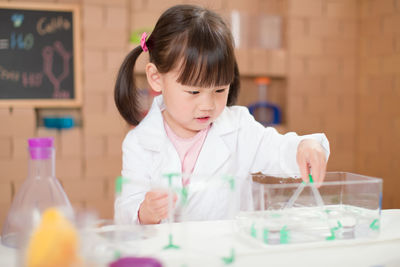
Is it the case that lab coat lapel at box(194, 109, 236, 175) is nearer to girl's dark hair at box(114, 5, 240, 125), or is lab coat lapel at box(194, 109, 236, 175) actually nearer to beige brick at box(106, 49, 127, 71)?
girl's dark hair at box(114, 5, 240, 125)

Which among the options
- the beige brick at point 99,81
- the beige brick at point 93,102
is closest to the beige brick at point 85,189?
the beige brick at point 93,102

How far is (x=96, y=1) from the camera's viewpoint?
2152 mm

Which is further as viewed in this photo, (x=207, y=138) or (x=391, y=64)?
(x=391, y=64)

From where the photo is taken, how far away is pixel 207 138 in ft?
3.56

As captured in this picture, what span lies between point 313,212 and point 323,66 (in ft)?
6.47

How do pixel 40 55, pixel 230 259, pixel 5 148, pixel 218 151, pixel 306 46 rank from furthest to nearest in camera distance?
pixel 306 46
pixel 40 55
pixel 5 148
pixel 218 151
pixel 230 259

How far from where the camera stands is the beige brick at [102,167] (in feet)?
7.14

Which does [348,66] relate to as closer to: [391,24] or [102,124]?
[391,24]

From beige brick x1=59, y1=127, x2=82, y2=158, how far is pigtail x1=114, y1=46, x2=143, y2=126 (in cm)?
111

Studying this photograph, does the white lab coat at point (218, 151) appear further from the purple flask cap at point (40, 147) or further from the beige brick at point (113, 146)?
the beige brick at point (113, 146)

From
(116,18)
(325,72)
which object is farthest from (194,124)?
(325,72)

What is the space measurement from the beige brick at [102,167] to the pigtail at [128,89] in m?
1.11

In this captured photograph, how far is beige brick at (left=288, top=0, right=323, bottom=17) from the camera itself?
2398 millimetres

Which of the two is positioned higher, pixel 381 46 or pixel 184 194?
pixel 381 46
